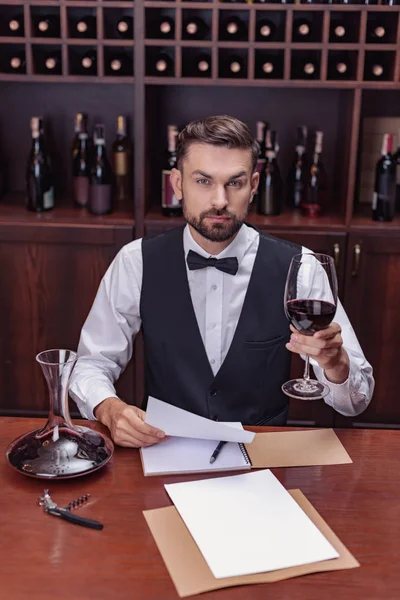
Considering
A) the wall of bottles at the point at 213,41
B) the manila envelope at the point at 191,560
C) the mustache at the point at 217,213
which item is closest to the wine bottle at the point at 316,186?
the wall of bottles at the point at 213,41

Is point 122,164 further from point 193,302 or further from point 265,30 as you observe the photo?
point 193,302

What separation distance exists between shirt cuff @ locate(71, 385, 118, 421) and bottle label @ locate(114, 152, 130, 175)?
1.72 metres

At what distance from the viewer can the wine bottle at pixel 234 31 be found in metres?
3.10

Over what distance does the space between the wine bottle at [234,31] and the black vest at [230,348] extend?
1316 millimetres

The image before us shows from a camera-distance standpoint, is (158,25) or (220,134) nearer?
(220,134)

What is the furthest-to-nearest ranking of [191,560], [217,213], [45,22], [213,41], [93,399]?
[45,22] < [213,41] < [217,213] < [93,399] < [191,560]

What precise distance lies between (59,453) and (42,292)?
1.81m

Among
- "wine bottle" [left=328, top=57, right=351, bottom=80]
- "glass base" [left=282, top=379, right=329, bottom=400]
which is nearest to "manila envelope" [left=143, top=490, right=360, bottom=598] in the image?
"glass base" [left=282, top=379, right=329, bottom=400]

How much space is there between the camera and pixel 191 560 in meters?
1.21

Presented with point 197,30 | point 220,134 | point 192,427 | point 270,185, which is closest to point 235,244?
point 220,134

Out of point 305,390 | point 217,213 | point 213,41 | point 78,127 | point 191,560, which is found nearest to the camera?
point 191,560

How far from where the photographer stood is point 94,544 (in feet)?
4.14

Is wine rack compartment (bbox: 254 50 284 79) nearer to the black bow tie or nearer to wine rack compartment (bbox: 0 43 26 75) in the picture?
wine rack compartment (bbox: 0 43 26 75)

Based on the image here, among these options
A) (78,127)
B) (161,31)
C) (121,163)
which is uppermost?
(161,31)
